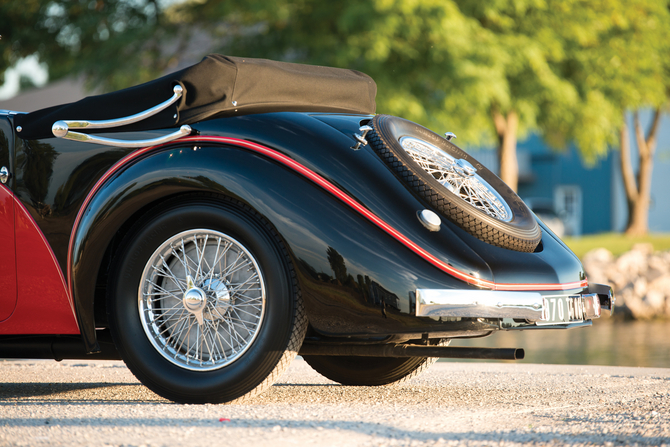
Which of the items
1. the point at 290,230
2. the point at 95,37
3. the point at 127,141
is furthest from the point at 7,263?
the point at 95,37

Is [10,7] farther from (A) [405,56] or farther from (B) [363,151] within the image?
(B) [363,151]

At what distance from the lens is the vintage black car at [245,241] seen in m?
3.39

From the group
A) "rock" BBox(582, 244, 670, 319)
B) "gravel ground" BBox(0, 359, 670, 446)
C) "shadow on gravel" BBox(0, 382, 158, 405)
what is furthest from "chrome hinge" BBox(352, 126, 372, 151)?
"rock" BBox(582, 244, 670, 319)

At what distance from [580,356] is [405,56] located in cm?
780

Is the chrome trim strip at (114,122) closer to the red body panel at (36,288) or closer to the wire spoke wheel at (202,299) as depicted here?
the red body panel at (36,288)

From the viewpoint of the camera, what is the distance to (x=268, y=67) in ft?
13.3

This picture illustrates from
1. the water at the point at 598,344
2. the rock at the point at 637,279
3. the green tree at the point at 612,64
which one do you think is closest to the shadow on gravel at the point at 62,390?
the water at the point at 598,344

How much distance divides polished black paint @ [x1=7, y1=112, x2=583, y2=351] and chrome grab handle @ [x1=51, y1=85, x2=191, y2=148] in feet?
0.14

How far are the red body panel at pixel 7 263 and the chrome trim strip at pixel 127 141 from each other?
1.60ft

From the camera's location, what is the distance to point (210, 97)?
3773mm

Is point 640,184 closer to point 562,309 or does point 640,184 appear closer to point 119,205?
point 562,309

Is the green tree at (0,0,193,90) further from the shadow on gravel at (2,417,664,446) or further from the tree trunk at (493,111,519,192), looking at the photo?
the shadow on gravel at (2,417,664,446)

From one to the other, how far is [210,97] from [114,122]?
494 mm

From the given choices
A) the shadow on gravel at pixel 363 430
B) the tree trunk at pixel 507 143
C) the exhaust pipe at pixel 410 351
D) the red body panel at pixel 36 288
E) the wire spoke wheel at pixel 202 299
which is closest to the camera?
the shadow on gravel at pixel 363 430
